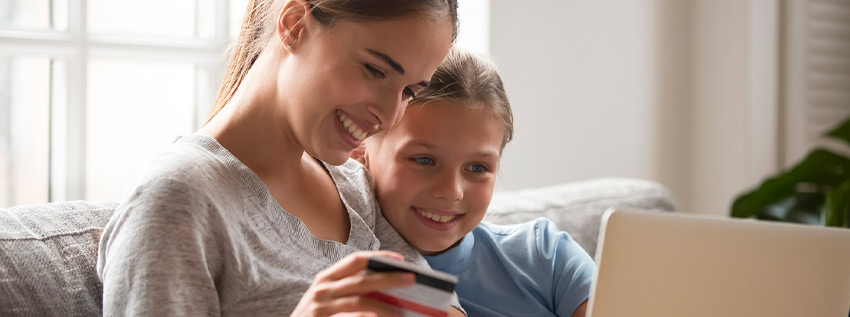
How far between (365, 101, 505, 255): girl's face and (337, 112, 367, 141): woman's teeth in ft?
0.73

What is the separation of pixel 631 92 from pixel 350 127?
233 cm

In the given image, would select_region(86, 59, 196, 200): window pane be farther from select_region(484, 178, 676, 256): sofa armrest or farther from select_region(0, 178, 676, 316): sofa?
select_region(0, 178, 676, 316): sofa

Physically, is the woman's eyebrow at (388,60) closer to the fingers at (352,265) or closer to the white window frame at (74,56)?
the fingers at (352,265)

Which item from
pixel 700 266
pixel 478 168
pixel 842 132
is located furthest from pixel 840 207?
pixel 700 266

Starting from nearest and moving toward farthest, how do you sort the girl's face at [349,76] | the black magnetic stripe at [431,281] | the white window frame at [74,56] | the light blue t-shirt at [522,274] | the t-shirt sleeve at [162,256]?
the black magnetic stripe at [431,281] < the t-shirt sleeve at [162,256] < the girl's face at [349,76] < the light blue t-shirt at [522,274] < the white window frame at [74,56]

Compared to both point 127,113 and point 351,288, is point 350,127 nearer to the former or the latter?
point 351,288

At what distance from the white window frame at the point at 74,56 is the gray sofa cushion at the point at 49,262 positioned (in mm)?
1180

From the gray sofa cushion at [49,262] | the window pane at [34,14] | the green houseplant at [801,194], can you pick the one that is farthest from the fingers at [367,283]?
the green houseplant at [801,194]

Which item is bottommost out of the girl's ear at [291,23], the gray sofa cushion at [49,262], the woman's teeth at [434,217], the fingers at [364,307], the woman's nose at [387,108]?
the gray sofa cushion at [49,262]

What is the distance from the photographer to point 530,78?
9.57ft

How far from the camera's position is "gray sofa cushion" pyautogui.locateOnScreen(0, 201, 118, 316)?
1050 mm

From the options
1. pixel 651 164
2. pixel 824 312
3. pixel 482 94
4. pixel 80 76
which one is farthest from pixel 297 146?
pixel 651 164

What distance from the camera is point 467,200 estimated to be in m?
1.32

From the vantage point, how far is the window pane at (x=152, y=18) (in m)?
2.43
